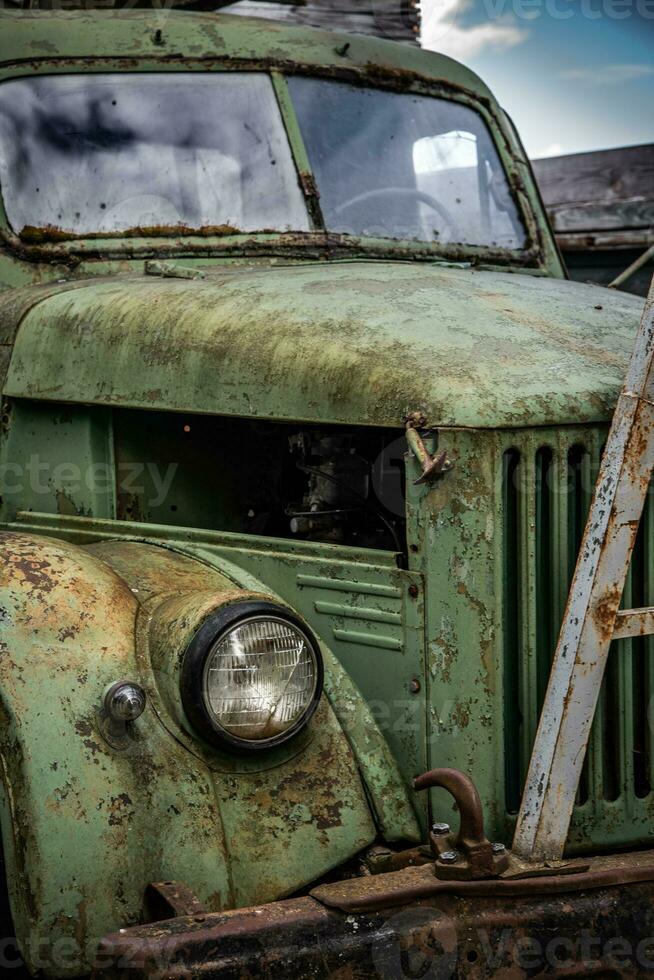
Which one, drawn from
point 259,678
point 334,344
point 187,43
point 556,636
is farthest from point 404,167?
point 259,678

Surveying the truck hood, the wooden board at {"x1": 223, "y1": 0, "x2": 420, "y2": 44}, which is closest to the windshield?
the truck hood

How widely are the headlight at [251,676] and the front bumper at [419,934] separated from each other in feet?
1.18

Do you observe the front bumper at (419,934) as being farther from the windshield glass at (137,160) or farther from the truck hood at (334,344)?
the windshield glass at (137,160)

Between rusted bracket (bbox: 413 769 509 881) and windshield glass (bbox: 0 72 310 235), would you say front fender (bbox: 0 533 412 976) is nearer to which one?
rusted bracket (bbox: 413 769 509 881)

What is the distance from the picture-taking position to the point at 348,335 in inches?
116

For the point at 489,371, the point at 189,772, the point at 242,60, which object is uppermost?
the point at 242,60

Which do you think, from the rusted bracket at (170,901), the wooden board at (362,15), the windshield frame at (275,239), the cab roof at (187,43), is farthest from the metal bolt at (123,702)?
the wooden board at (362,15)

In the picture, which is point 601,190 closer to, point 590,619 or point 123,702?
point 590,619

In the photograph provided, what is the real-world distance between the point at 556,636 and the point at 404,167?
2149 millimetres

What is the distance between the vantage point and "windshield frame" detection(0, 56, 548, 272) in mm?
3838

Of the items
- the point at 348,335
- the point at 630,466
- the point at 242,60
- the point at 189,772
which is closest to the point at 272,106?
the point at 242,60

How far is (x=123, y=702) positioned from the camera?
2.55 metres

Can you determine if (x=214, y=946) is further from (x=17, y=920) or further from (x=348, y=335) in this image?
(x=348, y=335)

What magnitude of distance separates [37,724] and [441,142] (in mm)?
2825
